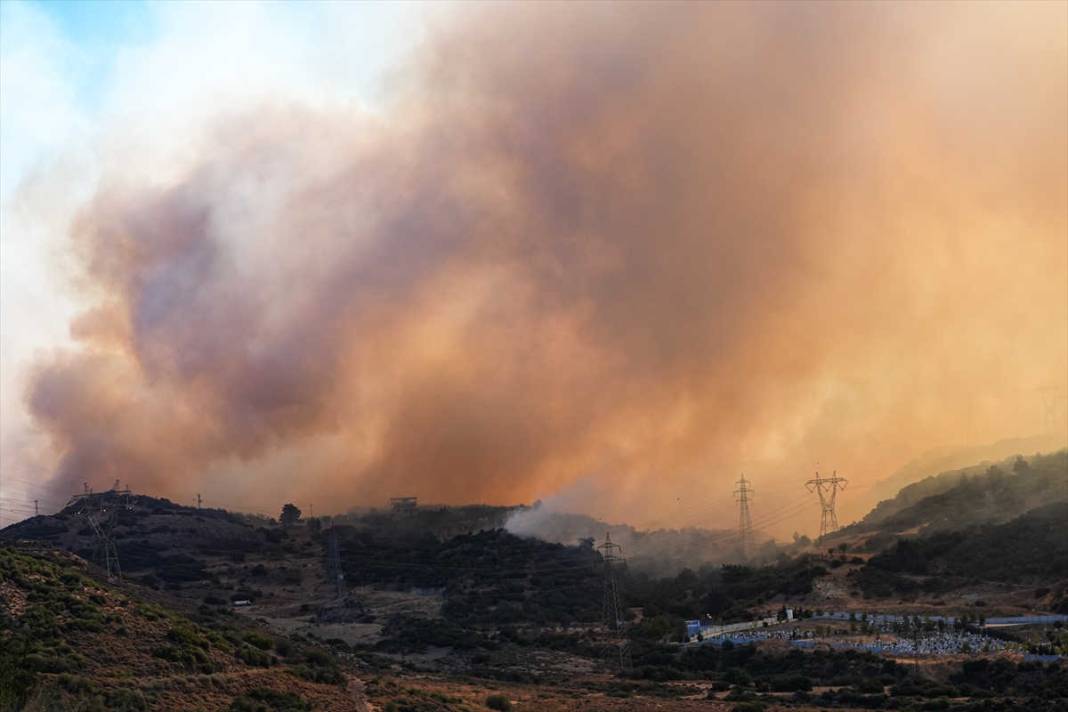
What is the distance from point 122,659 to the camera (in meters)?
50.6

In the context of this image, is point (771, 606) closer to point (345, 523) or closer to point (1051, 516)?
point (1051, 516)

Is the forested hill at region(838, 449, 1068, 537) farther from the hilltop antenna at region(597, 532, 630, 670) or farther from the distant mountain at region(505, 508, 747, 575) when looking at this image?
the hilltop antenna at region(597, 532, 630, 670)

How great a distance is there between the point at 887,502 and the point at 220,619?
339 feet

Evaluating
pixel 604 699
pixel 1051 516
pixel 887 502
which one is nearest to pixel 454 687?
pixel 604 699

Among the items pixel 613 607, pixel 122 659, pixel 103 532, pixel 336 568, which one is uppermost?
pixel 103 532

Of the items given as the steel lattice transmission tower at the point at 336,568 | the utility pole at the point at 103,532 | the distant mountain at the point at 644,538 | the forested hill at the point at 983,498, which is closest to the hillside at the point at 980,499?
the forested hill at the point at 983,498

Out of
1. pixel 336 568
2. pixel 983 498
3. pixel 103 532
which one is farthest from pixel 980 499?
pixel 103 532

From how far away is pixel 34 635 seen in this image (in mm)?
50062

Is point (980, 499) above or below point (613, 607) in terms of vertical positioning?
above

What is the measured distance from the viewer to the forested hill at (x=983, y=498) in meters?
121

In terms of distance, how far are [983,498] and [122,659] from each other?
10040 centimetres

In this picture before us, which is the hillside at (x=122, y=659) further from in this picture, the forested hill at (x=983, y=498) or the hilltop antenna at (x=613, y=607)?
the forested hill at (x=983, y=498)

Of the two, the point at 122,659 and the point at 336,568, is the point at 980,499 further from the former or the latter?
the point at 122,659

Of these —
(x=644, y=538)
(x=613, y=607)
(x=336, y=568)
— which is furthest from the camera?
(x=644, y=538)
